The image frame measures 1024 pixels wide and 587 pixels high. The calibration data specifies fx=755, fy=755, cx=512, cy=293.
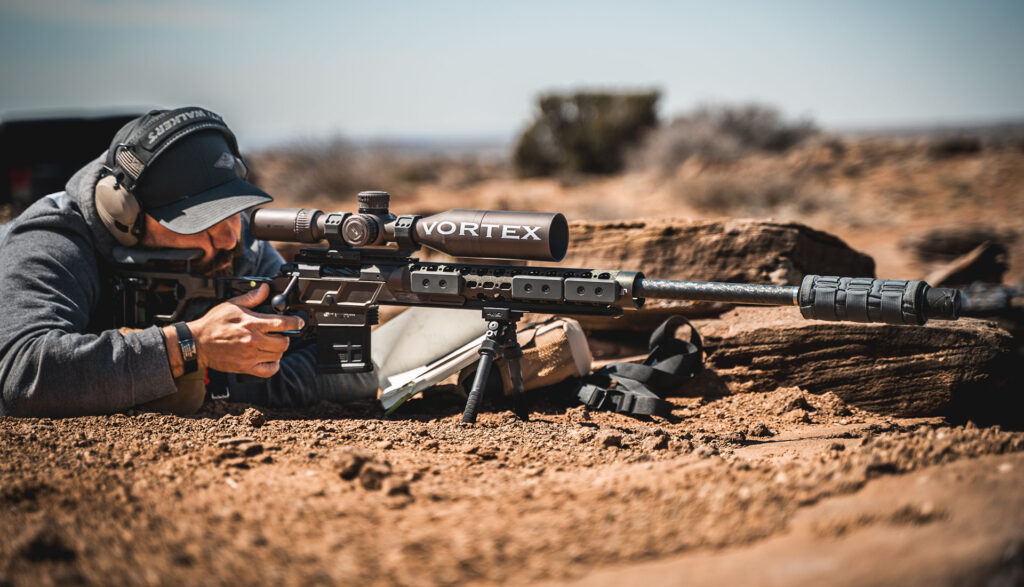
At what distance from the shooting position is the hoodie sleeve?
356 cm

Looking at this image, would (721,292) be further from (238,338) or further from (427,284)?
(238,338)

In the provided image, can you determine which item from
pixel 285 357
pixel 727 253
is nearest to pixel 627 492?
pixel 285 357

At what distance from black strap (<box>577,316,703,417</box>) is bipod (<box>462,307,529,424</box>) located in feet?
2.12

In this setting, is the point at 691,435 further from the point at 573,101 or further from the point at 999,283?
the point at 573,101

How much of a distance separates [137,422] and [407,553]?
7.15 feet

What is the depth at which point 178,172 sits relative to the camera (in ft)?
12.9

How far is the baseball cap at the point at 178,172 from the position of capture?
387 cm

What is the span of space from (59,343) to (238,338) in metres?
0.80

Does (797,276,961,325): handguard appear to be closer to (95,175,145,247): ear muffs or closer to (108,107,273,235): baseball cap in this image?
(108,107,273,235): baseball cap

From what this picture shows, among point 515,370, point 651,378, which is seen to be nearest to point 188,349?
point 515,370

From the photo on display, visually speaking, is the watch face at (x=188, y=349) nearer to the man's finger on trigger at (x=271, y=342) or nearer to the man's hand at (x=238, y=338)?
the man's hand at (x=238, y=338)

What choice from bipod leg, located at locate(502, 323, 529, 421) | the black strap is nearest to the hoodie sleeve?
bipod leg, located at locate(502, 323, 529, 421)

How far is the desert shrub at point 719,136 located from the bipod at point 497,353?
17.2m

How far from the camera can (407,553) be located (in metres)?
2.17
